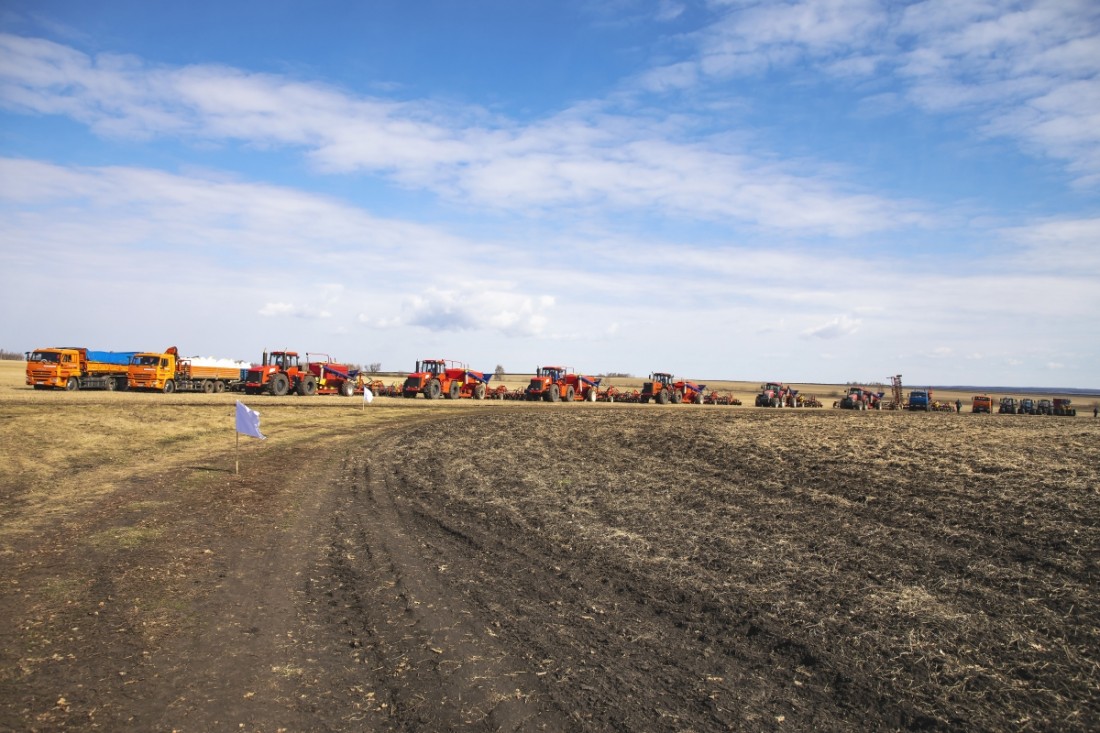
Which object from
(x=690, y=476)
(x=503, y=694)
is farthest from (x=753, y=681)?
(x=690, y=476)

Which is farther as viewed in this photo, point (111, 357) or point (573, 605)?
point (111, 357)

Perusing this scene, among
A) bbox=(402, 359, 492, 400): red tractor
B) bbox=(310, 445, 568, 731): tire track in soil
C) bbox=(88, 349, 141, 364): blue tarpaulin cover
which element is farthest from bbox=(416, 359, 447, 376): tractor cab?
bbox=(310, 445, 568, 731): tire track in soil

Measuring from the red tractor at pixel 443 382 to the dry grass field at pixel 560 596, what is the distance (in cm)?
3058

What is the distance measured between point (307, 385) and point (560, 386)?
18.3m

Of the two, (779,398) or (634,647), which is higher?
(779,398)

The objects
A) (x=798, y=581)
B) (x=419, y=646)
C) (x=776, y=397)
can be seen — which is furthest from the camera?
(x=776, y=397)

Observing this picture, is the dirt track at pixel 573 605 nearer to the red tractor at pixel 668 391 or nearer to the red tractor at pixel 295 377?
the red tractor at pixel 295 377

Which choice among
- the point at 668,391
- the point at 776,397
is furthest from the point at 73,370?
the point at 776,397

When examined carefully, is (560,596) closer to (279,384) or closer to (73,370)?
(279,384)

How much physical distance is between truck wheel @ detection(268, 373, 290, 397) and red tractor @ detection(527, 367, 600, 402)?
17068mm

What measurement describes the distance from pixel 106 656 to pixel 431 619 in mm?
2789

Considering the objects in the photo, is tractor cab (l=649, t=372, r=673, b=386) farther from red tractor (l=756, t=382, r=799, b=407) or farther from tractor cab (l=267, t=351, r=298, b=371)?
tractor cab (l=267, t=351, r=298, b=371)

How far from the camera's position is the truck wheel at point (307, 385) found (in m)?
42.9

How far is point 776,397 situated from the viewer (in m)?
59.2
